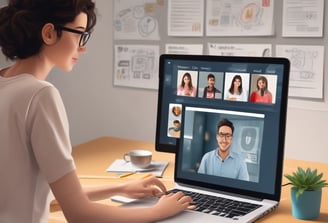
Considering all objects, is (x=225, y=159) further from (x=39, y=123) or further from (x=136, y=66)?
(x=136, y=66)

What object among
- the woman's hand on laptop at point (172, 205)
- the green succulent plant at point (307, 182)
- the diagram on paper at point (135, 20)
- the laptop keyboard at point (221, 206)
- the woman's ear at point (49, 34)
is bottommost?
the laptop keyboard at point (221, 206)

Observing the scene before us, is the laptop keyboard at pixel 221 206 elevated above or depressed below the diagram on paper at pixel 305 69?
below

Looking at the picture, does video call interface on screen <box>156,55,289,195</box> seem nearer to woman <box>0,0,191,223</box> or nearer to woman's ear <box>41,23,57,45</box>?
woman <box>0,0,191,223</box>

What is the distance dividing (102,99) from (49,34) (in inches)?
72.2

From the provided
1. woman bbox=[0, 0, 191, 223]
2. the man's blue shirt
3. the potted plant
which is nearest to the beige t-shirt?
woman bbox=[0, 0, 191, 223]

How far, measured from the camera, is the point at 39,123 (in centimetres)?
117

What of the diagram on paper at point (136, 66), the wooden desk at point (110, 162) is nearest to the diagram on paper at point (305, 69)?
the wooden desk at point (110, 162)

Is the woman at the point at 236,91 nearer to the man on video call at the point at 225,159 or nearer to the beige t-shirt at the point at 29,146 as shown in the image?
the man on video call at the point at 225,159

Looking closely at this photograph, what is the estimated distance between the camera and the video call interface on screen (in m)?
1.47

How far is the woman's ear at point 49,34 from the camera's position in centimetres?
127

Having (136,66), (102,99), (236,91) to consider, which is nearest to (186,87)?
(236,91)

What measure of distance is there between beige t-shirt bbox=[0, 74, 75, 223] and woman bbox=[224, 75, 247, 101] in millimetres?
539

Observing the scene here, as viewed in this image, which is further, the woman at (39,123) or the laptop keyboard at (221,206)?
the laptop keyboard at (221,206)

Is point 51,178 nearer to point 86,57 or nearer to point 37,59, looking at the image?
point 37,59
